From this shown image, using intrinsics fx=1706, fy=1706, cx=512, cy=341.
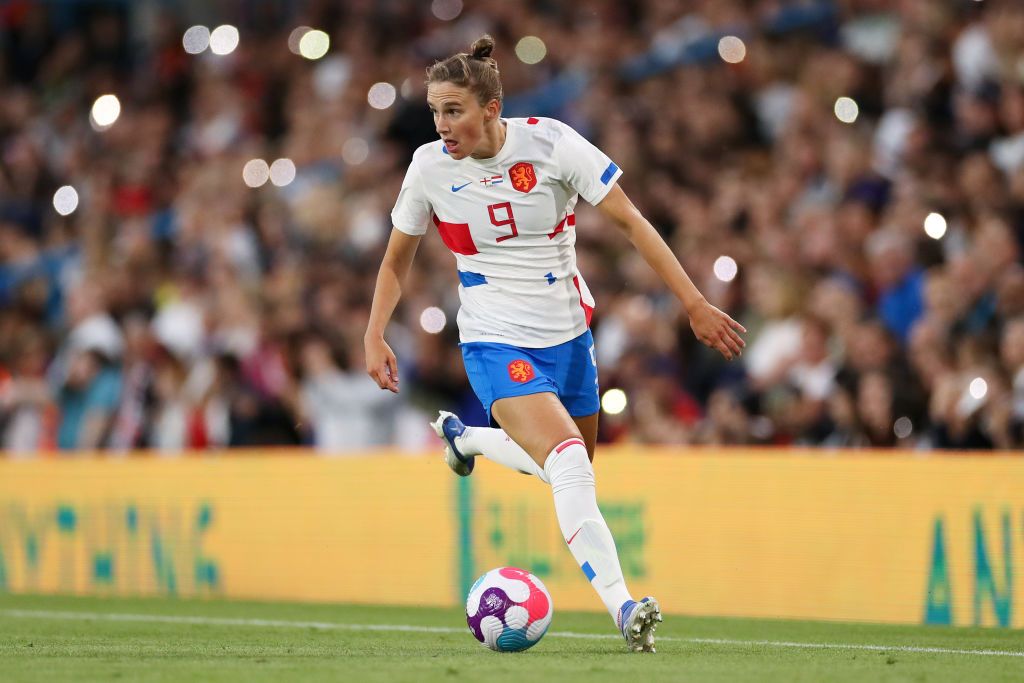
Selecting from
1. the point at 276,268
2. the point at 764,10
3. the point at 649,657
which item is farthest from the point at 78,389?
the point at 649,657

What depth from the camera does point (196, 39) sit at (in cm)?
1912

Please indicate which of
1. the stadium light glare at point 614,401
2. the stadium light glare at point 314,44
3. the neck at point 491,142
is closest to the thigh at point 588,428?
the neck at point 491,142

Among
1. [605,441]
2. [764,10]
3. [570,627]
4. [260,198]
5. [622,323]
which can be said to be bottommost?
[570,627]

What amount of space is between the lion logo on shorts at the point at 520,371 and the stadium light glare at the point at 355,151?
900cm

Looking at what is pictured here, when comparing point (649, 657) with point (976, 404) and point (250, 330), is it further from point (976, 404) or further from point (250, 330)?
point (250, 330)

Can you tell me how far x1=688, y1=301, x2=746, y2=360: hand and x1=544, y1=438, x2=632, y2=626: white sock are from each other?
655 mm

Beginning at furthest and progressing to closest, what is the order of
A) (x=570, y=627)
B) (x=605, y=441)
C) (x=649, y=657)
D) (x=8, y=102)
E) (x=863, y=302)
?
1. (x=8, y=102)
2. (x=605, y=441)
3. (x=863, y=302)
4. (x=570, y=627)
5. (x=649, y=657)

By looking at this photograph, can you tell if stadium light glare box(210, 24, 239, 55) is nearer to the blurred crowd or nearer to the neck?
the blurred crowd

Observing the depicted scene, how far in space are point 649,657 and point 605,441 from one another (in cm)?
549

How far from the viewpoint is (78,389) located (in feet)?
46.0

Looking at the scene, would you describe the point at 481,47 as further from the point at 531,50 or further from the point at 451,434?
the point at 531,50

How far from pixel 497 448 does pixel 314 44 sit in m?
11.1

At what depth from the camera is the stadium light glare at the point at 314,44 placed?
17.7 meters

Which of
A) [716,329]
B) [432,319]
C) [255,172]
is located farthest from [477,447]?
[255,172]
